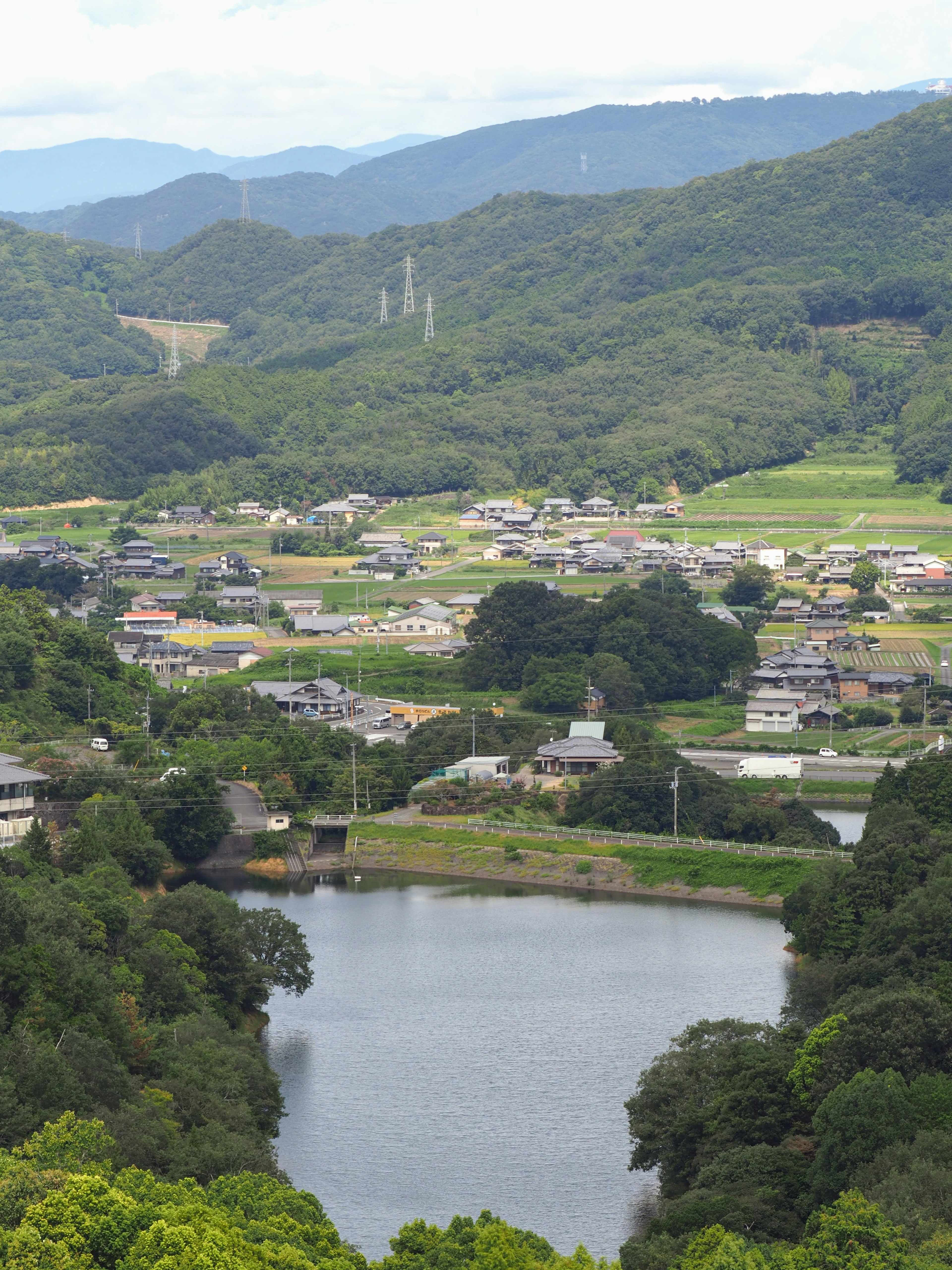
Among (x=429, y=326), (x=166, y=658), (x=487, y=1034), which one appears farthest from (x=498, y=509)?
(x=487, y=1034)

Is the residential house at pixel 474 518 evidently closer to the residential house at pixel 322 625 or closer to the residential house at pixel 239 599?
the residential house at pixel 239 599

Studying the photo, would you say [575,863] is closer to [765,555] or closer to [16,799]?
[16,799]

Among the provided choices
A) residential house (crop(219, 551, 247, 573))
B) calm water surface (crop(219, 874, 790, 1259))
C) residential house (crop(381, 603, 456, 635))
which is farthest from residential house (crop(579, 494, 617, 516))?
calm water surface (crop(219, 874, 790, 1259))

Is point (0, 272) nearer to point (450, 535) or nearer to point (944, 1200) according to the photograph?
point (450, 535)

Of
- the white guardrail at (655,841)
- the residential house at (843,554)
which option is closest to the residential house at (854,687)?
the white guardrail at (655,841)

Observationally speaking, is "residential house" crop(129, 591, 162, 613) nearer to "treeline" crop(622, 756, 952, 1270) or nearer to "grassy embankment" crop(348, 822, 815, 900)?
"grassy embankment" crop(348, 822, 815, 900)

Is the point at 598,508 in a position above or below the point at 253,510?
above

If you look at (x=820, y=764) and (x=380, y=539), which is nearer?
(x=820, y=764)
